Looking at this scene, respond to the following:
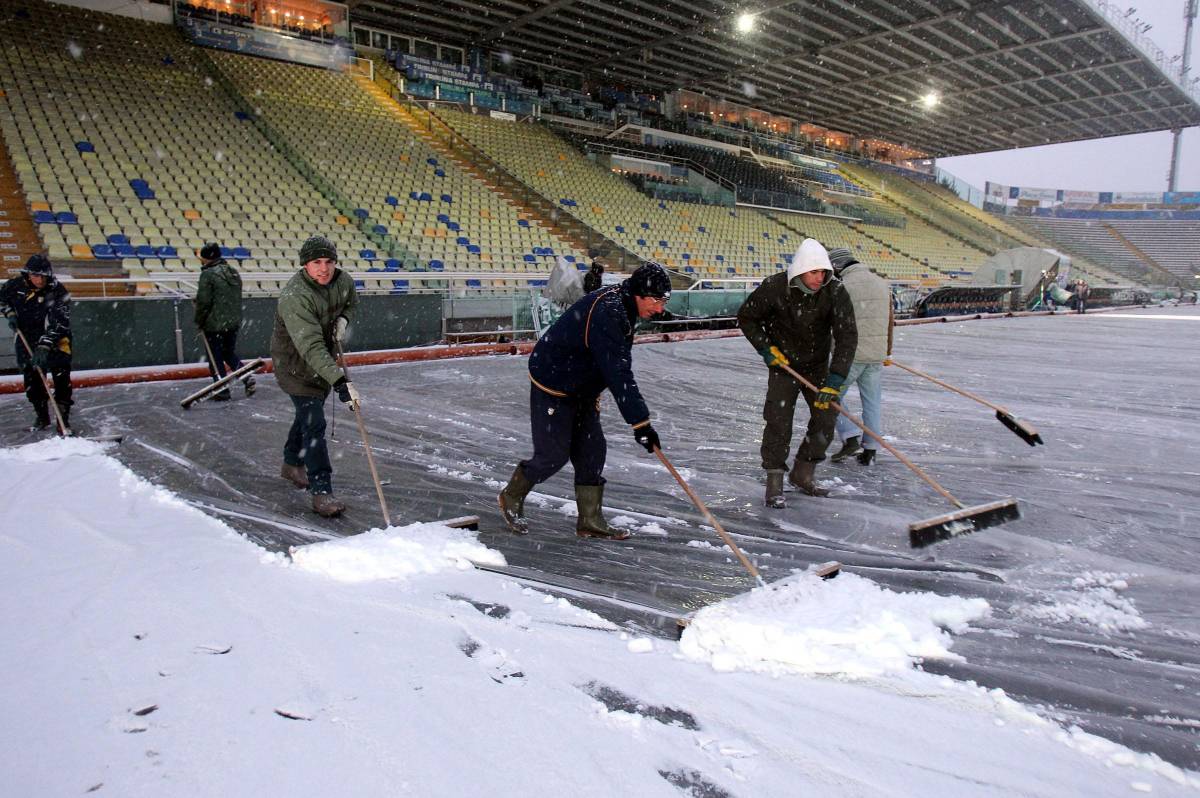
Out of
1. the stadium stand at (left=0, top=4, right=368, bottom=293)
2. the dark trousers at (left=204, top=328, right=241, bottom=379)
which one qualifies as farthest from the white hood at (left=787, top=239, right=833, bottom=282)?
the stadium stand at (left=0, top=4, right=368, bottom=293)

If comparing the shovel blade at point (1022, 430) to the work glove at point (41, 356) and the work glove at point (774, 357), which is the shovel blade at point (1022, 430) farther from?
the work glove at point (41, 356)

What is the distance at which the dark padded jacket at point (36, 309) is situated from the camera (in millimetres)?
5355

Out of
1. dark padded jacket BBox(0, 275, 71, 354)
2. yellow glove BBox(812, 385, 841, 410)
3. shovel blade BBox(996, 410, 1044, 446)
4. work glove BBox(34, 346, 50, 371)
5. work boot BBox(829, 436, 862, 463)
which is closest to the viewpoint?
yellow glove BBox(812, 385, 841, 410)

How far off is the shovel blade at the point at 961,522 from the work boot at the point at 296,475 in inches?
133

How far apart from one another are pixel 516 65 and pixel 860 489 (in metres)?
27.2

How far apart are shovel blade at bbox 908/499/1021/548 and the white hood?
1.45 m

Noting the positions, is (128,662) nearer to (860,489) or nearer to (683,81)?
(860,489)

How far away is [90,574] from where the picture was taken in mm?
2896

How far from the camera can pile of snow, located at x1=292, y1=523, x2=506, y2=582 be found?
9.61 feet

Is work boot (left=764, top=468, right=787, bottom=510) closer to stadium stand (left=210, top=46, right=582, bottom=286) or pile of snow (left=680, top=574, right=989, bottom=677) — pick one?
pile of snow (left=680, top=574, right=989, bottom=677)

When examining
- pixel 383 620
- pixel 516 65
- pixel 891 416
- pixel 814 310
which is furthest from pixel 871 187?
pixel 383 620

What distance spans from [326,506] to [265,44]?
22328 millimetres

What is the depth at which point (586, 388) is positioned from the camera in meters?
3.46

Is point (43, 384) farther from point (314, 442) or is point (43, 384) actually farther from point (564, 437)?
point (564, 437)
